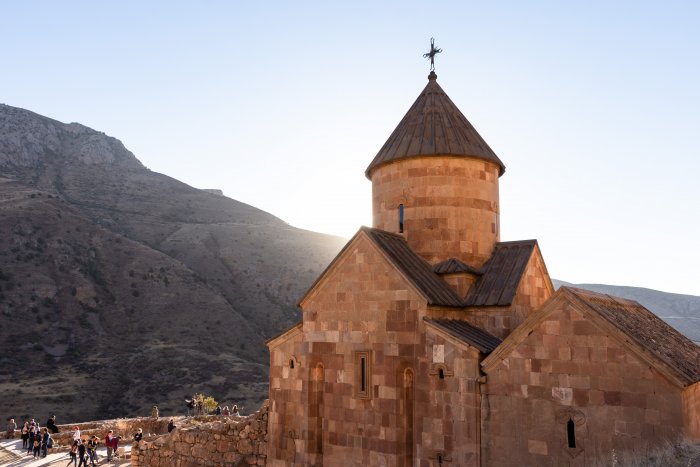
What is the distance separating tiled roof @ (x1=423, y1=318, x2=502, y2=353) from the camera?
10.2 m

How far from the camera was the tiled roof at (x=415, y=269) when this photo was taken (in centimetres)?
1133

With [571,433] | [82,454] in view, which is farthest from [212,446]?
[571,433]

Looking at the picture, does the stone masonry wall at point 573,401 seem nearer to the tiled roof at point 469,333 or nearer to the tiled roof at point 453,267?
the tiled roof at point 469,333

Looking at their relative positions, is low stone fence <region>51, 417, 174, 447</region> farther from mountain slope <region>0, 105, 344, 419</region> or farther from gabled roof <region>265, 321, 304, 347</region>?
mountain slope <region>0, 105, 344, 419</region>

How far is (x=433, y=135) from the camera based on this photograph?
44.7 ft

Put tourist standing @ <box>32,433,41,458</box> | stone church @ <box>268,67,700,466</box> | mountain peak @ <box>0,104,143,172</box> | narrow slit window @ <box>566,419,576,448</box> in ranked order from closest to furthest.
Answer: stone church @ <box>268,67,700,466</box> < narrow slit window @ <box>566,419,576,448</box> < tourist standing @ <box>32,433,41,458</box> < mountain peak @ <box>0,104,143,172</box>

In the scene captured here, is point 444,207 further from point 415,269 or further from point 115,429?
point 115,429

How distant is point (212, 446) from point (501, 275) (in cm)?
906

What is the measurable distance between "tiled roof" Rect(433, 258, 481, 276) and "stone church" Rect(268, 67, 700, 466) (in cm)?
7

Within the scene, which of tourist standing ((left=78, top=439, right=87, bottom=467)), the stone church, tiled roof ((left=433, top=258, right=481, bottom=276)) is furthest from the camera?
tourist standing ((left=78, top=439, right=87, bottom=467))

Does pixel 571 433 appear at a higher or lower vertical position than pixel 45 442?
higher

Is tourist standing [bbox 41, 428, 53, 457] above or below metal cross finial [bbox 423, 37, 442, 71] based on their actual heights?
below

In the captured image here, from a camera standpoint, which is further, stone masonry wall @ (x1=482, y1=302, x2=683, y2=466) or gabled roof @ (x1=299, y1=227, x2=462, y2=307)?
gabled roof @ (x1=299, y1=227, x2=462, y2=307)

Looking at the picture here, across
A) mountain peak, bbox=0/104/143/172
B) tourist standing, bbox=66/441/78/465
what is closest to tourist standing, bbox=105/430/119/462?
tourist standing, bbox=66/441/78/465
